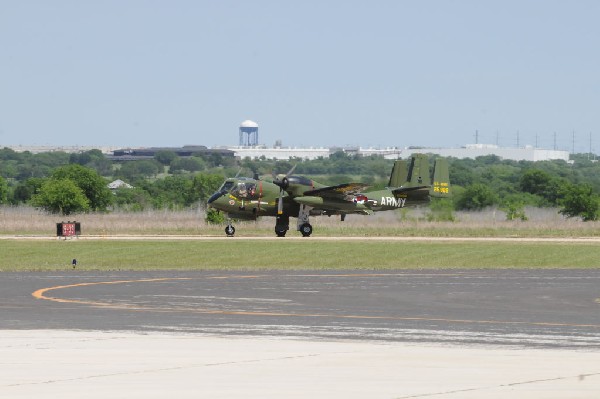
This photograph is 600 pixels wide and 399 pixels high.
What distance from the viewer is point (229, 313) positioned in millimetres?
27109

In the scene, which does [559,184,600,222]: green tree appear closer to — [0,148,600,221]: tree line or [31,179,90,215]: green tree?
[0,148,600,221]: tree line

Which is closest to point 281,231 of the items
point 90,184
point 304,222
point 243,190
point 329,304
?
point 304,222

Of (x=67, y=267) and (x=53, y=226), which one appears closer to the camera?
(x=67, y=267)

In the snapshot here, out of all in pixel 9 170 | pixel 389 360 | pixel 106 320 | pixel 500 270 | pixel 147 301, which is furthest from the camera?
pixel 9 170

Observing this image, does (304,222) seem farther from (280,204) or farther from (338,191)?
(338,191)

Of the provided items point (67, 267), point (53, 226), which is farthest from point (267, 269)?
point (53, 226)

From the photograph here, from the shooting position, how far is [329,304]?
1162 inches

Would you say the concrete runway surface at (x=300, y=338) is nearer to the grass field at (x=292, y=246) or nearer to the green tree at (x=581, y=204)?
the grass field at (x=292, y=246)

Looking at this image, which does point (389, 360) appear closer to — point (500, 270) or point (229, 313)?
point (229, 313)

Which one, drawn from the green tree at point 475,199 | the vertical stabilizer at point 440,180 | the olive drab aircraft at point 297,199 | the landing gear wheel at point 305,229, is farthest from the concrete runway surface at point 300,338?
the green tree at point 475,199

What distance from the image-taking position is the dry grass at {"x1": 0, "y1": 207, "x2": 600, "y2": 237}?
72.2 metres

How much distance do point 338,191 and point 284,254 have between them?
18547mm

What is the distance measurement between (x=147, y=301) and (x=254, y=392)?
1463 cm

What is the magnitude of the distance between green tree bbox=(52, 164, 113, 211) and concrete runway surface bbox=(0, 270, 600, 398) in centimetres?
5931
